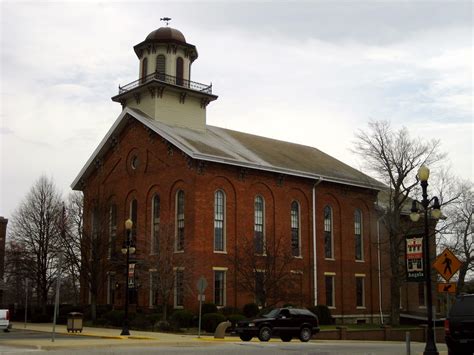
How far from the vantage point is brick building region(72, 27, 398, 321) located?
1761 inches

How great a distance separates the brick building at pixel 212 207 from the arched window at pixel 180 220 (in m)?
0.11

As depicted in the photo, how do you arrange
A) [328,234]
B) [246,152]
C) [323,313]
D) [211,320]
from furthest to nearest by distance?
[328,234], [246,152], [323,313], [211,320]

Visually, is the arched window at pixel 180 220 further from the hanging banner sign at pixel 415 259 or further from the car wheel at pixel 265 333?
the hanging banner sign at pixel 415 259

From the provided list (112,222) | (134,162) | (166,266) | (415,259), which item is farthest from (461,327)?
(112,222)

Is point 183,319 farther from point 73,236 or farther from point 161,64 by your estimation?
point 161,64

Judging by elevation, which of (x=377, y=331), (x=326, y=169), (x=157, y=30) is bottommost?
(x=377, y=331)

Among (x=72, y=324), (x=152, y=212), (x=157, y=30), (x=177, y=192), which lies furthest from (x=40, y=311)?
(x=157, y=30)

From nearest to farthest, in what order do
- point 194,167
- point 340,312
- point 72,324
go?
1. point 72,324
2. point 194,167
3. point 340,312

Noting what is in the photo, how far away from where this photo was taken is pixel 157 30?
54.4 metres

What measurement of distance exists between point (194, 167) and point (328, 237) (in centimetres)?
1458

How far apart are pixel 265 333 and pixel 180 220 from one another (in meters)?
16.9

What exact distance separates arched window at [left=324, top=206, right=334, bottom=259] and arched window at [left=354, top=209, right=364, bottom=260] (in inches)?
130

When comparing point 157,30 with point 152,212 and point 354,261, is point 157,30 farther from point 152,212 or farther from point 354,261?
point 354,261

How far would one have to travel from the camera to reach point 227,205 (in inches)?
1829
